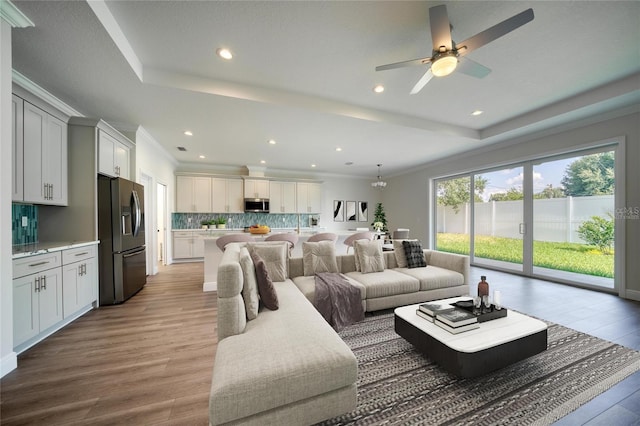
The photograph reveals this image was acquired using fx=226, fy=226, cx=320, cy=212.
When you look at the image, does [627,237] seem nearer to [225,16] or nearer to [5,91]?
[225,16]

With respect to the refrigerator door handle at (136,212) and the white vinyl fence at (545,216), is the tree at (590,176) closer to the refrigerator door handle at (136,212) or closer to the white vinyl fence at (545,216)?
the white vinyl fence at (545,216)

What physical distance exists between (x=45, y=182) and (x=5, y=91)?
1.36 m

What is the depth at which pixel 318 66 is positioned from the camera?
2594 millimetres

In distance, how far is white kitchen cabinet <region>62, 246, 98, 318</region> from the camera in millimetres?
2548

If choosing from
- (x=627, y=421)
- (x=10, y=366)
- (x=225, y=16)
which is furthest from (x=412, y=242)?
(x=10, y=366)

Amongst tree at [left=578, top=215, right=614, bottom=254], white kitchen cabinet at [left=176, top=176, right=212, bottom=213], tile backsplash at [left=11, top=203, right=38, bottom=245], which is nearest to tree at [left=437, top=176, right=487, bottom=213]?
tree at [left=578, top=215, right=614, bottom=254]

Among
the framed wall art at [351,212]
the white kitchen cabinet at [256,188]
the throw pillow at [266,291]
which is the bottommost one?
the throw pillow at [266,291]

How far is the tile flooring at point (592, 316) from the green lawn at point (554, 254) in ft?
1.50

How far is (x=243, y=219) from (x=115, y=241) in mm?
4123

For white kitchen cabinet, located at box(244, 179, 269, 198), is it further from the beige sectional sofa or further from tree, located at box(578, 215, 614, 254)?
tree, located at box(578, 215, 614, 254)

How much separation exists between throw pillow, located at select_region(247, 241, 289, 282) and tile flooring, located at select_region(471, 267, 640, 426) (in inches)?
96.6

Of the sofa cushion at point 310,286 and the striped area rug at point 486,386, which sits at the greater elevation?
the sofa cushion at point 310,286

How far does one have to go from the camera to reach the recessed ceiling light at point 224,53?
2330mm

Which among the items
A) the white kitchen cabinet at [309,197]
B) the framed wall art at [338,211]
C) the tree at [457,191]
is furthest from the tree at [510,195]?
the white kitchen cabinet at [309,197]
